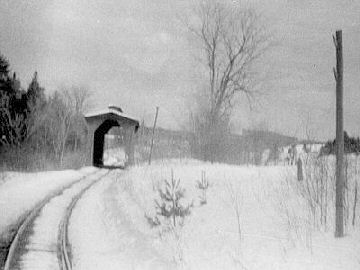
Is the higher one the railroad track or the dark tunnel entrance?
the dark tunnel entrance

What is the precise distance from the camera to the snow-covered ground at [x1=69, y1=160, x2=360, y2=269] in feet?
18.3

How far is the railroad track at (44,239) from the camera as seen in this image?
23.2ft

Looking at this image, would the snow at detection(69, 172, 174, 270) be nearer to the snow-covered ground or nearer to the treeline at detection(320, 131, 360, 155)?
the snow-covered ground

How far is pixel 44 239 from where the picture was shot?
8781mm

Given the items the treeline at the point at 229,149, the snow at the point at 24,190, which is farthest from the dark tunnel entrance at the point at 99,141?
the snow at the point at 24,190

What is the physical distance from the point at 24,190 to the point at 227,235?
11.1m

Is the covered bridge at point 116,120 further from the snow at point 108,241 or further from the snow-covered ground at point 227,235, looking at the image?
the snow-covered ground at point 227,235

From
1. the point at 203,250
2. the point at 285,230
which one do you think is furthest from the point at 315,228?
the point at 203,250

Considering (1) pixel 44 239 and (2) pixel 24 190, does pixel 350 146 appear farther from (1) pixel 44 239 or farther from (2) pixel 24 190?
(2) pixel 24 190

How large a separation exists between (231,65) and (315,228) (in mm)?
23551

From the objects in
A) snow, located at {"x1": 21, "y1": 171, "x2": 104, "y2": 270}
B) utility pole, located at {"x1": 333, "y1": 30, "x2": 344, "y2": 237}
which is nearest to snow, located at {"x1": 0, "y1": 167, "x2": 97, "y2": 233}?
snow, located at {"x1": 21, "y1": 171, "x2": 104, "y2": 270}

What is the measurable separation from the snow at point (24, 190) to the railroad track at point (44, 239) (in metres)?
0.44

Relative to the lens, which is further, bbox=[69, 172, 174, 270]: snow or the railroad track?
bbox=[69, 172, 174, 270]: snow

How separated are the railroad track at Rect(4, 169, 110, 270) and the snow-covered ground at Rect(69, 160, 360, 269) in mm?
281
